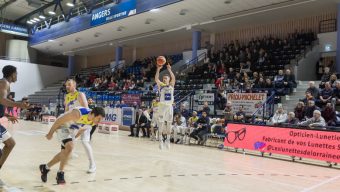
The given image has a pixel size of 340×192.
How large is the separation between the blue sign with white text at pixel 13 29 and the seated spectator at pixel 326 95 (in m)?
26.9

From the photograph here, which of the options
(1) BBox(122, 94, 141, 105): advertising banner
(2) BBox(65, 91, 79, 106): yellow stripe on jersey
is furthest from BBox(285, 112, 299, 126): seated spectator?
(1) BBox(122, 94, 141, 105): advertising banner

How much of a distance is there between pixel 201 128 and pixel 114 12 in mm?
12150

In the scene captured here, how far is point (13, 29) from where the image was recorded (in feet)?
103

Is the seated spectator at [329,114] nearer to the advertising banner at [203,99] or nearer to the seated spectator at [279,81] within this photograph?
the seated spectator at [279,81]

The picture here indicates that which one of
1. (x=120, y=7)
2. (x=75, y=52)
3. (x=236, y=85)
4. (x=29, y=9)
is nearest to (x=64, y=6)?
(x=29, y=9)

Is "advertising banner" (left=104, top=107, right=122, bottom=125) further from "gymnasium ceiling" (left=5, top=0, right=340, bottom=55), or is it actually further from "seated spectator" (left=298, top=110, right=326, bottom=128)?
"seated spectator" (left=298, top=110, right=326, bottom=128)

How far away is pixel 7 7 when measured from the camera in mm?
31328

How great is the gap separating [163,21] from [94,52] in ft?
50.9

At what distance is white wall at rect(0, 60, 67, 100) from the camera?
33094 mm

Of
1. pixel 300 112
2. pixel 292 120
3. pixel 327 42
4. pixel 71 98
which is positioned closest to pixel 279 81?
pixel 300 112

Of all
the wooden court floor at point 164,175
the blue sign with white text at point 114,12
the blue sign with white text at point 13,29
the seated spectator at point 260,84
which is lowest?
the wooden court floor at point 164,175

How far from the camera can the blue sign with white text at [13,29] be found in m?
30.1

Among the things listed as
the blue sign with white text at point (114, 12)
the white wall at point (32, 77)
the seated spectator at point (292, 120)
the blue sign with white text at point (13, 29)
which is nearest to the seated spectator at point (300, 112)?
the seated spectator at point (292, 120)

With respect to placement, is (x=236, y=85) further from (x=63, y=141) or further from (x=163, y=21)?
(x=63, y=141)
